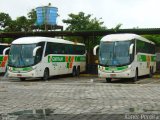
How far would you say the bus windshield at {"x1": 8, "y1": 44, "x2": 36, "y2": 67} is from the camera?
28.9 metres

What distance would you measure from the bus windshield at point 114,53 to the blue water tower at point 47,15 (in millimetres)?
19232

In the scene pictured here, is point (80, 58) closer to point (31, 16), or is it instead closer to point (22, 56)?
point (22, 56)

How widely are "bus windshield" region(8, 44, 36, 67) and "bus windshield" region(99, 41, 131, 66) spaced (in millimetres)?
4513

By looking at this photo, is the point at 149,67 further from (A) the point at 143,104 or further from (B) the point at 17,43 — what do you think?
(A) the point at 143,104

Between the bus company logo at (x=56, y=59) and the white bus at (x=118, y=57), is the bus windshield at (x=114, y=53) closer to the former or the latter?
the white bus at (x=118, y=57)

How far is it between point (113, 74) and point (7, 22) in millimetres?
38408

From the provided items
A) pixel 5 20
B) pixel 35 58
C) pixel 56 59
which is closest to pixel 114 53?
pixel 35 58

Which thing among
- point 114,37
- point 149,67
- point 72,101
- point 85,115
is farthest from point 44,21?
point 85,115

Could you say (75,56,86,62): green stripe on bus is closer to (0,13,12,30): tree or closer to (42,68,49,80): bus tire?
(42,68,49,80): bus tire

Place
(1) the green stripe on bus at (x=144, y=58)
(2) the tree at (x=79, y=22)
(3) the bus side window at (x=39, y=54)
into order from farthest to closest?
(2) the tree at (x=79, y=22)
(1) the green stripe on bus at (x=144, y=58)
(3) the bus side window at (x=39, y=54)

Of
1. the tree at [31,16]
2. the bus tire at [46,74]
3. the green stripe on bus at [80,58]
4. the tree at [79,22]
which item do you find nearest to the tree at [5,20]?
the tree at [31,16]

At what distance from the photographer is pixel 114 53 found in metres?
27.7

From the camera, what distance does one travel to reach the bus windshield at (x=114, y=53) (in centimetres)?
2748

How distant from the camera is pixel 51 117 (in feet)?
31.8
